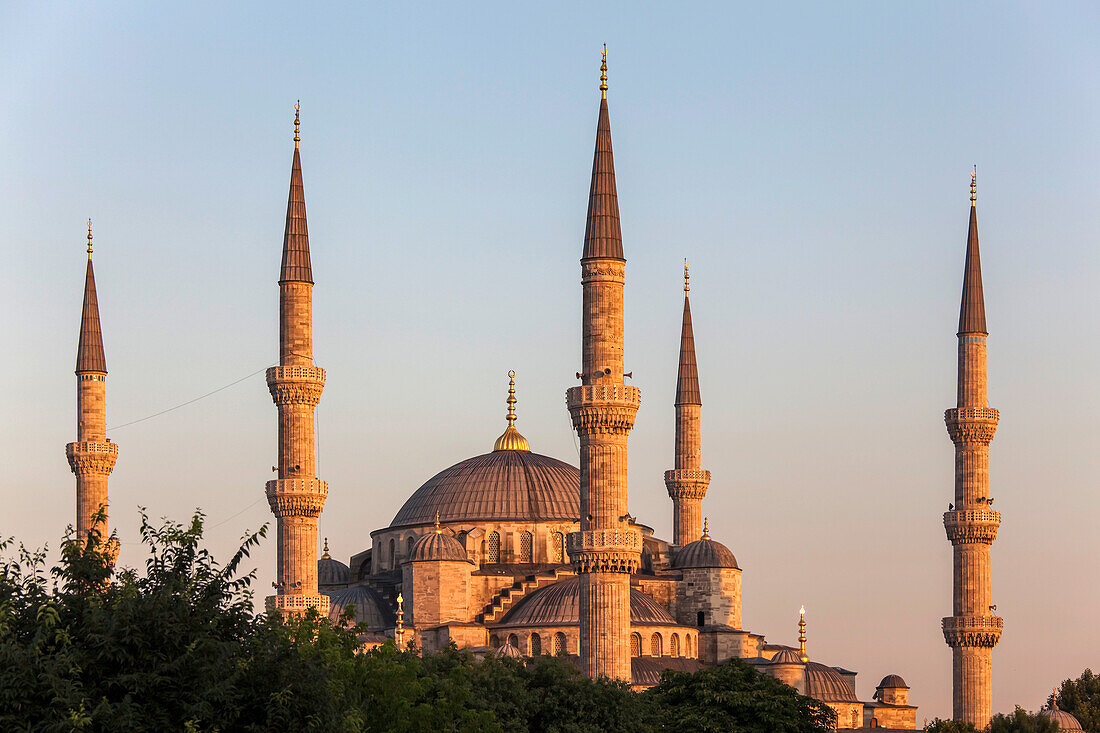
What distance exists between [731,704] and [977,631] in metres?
16.5

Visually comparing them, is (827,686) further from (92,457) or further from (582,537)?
(92,457)

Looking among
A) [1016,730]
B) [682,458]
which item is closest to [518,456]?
[682,458]

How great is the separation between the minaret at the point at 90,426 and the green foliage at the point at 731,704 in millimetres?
21928

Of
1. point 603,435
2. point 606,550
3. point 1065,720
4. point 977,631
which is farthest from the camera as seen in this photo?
point 1065,720

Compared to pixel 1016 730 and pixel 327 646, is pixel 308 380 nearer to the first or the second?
pixel 1016 730

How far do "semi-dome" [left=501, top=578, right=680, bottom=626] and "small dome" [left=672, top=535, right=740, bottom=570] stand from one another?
9.00ft

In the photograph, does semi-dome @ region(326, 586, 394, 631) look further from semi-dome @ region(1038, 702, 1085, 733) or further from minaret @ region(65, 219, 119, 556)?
semi-dome @ region(1038, 702, 1085, 733)

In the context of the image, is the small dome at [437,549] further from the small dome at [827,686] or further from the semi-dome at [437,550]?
the small dome at [827,686]

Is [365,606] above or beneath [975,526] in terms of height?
beneath

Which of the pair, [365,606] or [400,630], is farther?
[365,606]

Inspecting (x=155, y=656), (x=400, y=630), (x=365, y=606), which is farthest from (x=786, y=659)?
(x=155, y=656)

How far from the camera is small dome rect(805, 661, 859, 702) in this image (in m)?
63.3

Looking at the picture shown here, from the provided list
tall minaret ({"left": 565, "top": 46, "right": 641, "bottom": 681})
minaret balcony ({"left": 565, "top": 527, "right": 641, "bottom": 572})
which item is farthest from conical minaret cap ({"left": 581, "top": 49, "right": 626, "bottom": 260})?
minaret balcony ({"left": 565, "top": 527, "right": 641, "bottom": 572})

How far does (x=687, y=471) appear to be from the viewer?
67500 mm
